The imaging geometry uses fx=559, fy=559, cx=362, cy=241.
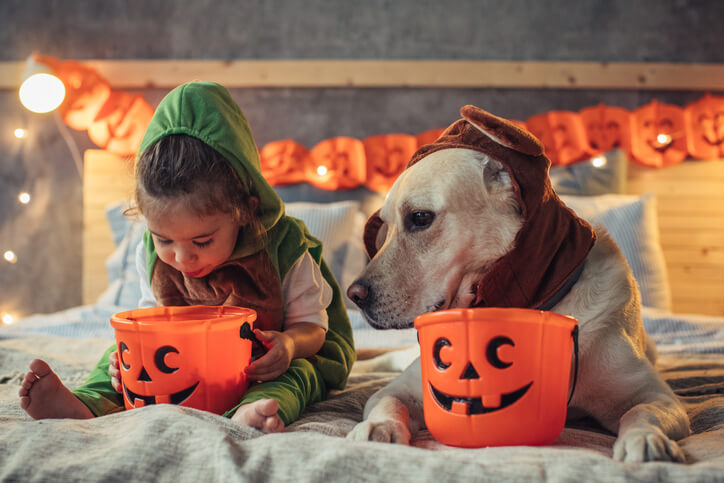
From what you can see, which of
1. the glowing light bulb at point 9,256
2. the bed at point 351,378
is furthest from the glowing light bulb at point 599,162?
the glowing light bulb at point 9,256

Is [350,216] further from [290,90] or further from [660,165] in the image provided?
[660,165]

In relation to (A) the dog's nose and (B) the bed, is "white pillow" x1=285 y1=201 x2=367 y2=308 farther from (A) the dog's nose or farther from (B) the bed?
(A) the dog's nose

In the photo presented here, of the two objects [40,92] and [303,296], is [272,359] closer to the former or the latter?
[303,296]

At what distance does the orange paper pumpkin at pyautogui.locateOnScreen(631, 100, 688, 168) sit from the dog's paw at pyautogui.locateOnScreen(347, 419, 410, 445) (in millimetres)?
2533

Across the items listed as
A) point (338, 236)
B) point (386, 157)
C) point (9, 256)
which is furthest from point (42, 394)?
point (9, 256)

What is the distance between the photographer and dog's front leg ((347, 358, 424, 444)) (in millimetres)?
771

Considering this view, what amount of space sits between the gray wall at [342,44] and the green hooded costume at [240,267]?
191cm

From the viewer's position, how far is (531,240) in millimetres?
955

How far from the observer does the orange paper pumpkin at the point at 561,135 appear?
2.77m

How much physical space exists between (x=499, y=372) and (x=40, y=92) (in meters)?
2.59

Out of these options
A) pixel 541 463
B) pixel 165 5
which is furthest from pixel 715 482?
pixel 165 5

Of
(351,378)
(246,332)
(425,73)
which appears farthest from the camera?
(425,73)

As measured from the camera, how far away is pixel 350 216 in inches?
96.9

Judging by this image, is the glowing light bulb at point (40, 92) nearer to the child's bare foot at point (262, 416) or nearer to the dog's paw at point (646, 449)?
the child's bare foot at point (262, 416)
